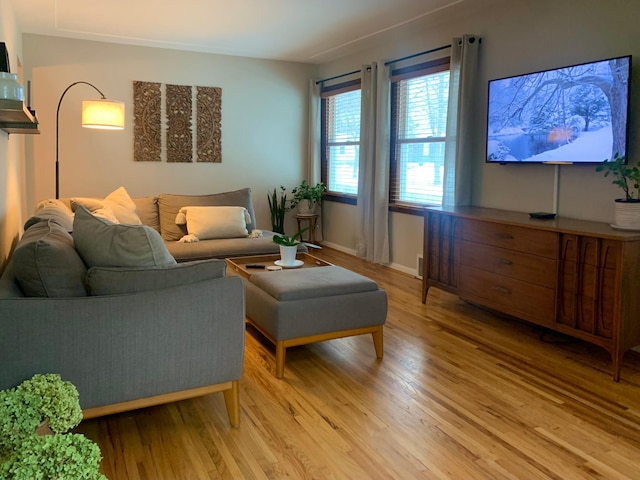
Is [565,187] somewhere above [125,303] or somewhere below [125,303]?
above

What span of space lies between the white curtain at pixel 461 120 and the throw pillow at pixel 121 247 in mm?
2846

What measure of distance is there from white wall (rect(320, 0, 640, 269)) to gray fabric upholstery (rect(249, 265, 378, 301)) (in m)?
1.62

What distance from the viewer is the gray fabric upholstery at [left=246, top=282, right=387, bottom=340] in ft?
9.31

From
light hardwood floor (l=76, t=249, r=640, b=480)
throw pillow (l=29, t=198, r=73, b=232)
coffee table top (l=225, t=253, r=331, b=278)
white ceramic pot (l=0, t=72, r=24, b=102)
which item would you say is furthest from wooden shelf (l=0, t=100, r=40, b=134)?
coffee table top (l=225, t=253, r=331, b=278)

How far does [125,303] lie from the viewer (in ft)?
6.67

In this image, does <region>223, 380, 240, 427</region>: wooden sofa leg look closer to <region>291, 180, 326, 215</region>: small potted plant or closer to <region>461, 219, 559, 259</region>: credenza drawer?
<region>461, 219, 559, 259</region>: credenza drawer

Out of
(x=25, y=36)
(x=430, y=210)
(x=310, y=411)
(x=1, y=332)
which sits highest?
(x=25, y=36)

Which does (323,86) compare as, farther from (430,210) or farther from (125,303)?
(125,303)

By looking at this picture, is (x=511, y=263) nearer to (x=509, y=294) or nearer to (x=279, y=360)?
(x=509, y=294)

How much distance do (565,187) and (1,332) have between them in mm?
3408

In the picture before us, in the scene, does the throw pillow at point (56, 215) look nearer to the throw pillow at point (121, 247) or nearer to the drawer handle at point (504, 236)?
the throw pillow at point (121, 247)

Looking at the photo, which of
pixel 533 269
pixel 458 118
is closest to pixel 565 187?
pixel 533 269

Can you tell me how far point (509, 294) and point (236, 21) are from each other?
3.34 meters

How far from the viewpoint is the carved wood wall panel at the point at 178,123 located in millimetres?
6113
